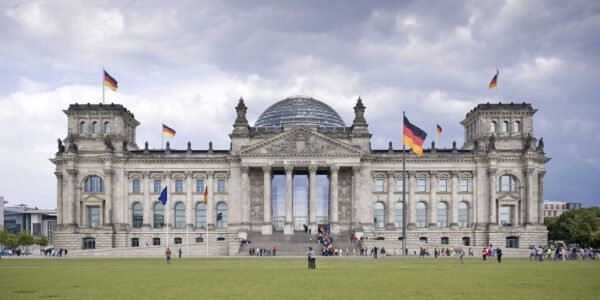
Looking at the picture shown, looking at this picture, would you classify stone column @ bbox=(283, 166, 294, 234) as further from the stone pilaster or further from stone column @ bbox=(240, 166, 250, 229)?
the stone pilaster

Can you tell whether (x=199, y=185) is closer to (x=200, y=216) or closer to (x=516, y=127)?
(x=200, y=216)

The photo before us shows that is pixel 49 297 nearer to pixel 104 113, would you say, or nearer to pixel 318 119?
pixel 104 113

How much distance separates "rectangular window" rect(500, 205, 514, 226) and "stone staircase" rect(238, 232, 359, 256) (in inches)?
1027

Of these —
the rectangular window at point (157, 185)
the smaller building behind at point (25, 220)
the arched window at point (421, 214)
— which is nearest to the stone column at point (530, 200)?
the arched window at point (421, 214)

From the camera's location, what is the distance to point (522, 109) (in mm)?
109562

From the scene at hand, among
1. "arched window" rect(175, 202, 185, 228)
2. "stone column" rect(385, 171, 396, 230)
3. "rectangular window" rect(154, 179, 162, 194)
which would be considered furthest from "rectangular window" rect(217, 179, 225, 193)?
"stone column" rect(385, 171, 396, 230)

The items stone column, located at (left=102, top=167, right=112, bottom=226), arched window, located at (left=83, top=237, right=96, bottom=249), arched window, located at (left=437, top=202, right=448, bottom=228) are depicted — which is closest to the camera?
arched window, located at (left=83, top=237, right=96, bottom=249)

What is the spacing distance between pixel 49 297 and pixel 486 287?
21054mm

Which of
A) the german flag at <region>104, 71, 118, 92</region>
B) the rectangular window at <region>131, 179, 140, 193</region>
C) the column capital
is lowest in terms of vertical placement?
the rectangular window at <region>131, 179, 140, 193</region>

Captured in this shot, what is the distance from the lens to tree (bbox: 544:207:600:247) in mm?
109744

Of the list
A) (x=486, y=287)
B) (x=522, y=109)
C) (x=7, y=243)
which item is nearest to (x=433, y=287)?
(x=486, y=287)

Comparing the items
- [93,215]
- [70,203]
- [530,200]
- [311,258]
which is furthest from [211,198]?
[311,258]

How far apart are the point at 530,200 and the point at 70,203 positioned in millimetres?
73926

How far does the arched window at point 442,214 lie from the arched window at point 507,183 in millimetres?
9173
